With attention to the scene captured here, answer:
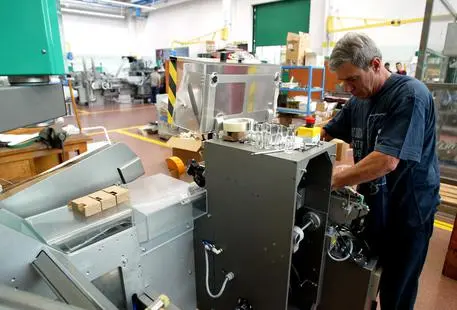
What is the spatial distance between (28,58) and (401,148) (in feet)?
3.87

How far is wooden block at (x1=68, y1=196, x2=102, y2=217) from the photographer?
91cm

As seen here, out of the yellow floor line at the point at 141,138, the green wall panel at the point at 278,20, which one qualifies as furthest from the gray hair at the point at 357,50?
the green wall panel at the point at 278,20

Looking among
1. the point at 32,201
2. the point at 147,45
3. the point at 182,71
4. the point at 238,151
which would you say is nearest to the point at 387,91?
the point at 238,151

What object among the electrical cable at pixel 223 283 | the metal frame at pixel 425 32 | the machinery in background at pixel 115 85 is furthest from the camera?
the machinery in background at pixel 115 85

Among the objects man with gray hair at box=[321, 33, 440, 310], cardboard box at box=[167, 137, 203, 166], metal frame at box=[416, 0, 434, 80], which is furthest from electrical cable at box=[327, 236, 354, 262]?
metal frame at box=[416, 0, 434, 80]

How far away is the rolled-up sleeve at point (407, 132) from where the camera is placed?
3.35 feet

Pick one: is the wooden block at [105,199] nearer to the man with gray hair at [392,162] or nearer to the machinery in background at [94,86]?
the man with gray hair at [392,162]

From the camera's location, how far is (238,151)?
98cm

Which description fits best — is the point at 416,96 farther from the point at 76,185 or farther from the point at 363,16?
the point at 363,16

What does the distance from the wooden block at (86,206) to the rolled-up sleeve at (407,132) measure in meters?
1.02

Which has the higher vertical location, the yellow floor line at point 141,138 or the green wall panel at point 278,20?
the green wall panel at point 278,20

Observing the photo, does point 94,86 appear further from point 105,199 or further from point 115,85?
point 105,199

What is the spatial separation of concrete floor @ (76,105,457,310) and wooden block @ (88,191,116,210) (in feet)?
3.54

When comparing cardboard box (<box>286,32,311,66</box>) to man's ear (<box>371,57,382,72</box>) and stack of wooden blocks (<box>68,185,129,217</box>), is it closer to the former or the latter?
man's ear (<box>371,57,382,72</box>)
